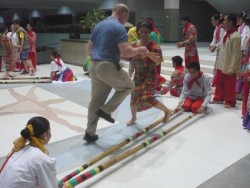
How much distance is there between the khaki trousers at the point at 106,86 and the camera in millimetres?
2900

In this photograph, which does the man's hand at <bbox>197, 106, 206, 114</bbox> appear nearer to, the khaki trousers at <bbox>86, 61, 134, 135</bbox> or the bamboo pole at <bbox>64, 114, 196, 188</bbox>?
the bamboo pole at <bbox>64, 114, 196, 188</bbox>

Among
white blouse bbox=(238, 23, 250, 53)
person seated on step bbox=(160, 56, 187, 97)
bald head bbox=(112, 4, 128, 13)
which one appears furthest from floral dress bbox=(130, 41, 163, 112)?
white blouse bbox=(238, 23, 250, 53)

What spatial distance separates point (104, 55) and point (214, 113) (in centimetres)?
199

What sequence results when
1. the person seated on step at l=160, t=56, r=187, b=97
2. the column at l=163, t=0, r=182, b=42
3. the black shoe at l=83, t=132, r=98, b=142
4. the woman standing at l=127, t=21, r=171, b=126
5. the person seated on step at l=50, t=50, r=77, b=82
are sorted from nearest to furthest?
the black shoe at l=83, t=132, r=98, b=142 → the woman standing at l=127, t=21, r=171, b=126 → the person seated on step at l=160, t=56, r=187, b=97 → the person seated on step at l=50, t=50, r=77, b=82 → the column at l=163, t=0, r=182, b=42

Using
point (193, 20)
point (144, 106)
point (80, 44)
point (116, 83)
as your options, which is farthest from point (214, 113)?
point (193, 20)

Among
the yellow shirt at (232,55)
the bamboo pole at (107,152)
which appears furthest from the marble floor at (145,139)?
the yellow shirt at (232,55)

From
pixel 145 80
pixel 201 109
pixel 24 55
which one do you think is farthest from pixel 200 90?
pixel 24 55

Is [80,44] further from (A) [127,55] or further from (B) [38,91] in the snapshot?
(A) [127,55]

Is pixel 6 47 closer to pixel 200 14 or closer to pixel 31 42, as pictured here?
pixel 31 42

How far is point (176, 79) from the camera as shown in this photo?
201 inches

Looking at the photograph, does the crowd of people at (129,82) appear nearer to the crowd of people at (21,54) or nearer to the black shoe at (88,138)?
the black shoe at (88,138)

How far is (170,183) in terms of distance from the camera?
240cm

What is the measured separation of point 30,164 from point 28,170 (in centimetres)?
3

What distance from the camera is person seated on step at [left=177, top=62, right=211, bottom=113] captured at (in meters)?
4.11
